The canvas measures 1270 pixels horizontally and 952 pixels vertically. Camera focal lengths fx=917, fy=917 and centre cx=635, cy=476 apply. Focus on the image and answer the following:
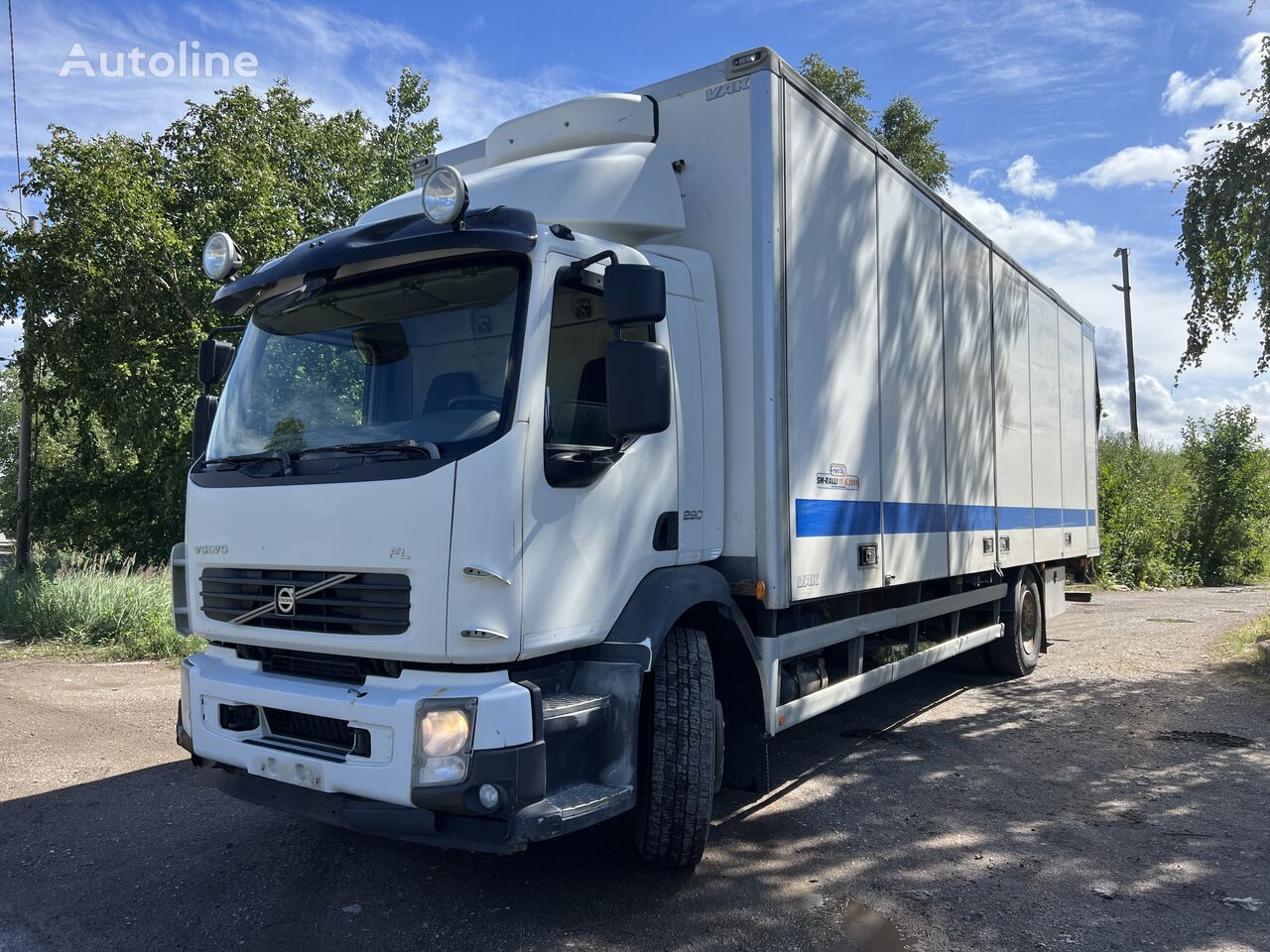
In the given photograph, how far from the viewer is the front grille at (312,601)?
3.33 meters

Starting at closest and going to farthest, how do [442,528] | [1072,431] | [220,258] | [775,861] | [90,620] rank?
[442,528], [775,861], [220,258], [1072,431], [90,620]

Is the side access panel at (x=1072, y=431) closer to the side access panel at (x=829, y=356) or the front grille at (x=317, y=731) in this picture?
the side access panel at (x=829, y=356)

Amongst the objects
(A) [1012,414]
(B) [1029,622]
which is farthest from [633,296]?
(B) [1029,622]

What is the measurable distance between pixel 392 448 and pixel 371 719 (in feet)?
3.21

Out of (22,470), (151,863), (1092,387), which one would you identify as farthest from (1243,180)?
(22,470)

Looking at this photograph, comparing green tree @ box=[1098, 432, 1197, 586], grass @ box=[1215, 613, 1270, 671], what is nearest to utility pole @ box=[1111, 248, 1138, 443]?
green tree @ box=[1098, 432, 1197, 586]

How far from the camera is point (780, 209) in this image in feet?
14.9

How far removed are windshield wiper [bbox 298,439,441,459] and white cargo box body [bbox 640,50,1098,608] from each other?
5.47 ft

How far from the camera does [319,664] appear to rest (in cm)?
362

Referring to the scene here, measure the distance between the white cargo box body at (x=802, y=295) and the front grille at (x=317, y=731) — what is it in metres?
1.91

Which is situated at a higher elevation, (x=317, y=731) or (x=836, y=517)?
(x=836, y=517)

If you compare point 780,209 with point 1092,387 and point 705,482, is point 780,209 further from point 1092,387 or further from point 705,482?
point 1092,387

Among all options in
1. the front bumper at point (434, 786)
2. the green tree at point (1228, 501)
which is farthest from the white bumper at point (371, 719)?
the green tree at point (1228, 501)

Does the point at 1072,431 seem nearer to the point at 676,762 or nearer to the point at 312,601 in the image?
the point at 676,762
